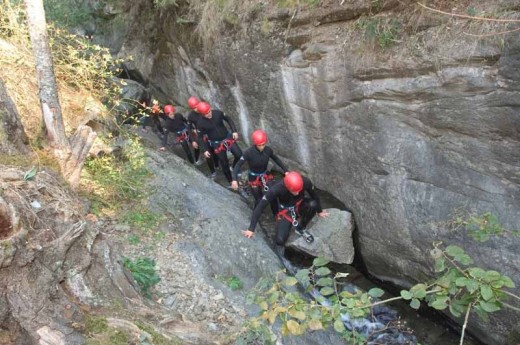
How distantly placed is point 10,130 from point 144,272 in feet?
8.09

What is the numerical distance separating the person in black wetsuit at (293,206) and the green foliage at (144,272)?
1.65 metres

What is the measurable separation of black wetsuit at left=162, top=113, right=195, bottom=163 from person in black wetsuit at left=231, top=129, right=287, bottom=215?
3.36 m

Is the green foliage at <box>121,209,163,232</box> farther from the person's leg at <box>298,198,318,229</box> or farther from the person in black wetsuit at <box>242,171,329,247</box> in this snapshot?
the person's leg at <box>298,198,318,229</box>

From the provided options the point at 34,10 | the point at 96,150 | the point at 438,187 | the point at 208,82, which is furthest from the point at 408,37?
the point at 208,82

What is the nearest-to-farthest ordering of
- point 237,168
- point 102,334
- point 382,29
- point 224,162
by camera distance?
1. point 102,334
2. point 382,29
3. point 237,168
4. point 224,162

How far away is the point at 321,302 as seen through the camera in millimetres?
2434

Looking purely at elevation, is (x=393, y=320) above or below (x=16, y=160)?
below

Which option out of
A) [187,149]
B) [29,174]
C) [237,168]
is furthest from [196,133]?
[29,174]

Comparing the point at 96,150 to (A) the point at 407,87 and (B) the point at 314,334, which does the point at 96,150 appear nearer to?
(B) the point at 314,334

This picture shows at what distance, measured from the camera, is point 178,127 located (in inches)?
412

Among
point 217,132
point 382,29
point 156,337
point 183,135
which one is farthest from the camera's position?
point 183,135

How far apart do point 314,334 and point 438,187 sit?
8.46 feet

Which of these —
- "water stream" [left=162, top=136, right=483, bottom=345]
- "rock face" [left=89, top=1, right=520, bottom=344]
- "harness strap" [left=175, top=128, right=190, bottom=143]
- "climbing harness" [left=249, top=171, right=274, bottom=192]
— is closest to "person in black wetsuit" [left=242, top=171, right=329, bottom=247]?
"water stream" [left=162, top=136, right=483, bottom=345]

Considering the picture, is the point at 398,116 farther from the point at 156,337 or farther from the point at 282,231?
the point at 156,337
